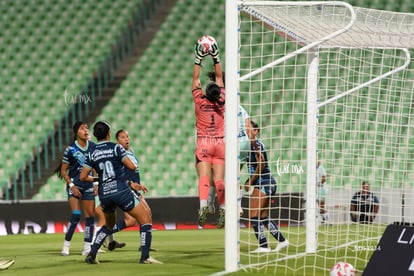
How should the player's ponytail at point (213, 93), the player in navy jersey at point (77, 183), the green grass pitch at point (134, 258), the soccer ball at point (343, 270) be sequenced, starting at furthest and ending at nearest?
1. the player in navy jersey at point (77, 183)
2. the player's ponytail at point (213, 93)
3. the green grass pitch at point (134, 258)
4. the soccer ball at point (343, 270)

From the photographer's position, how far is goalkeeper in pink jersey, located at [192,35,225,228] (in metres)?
11.0

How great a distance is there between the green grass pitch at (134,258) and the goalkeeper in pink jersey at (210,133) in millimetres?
953

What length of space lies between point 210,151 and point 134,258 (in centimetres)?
207

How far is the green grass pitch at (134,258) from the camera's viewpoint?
33.8ft

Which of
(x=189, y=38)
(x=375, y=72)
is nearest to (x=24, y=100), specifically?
(x=189, y=38)

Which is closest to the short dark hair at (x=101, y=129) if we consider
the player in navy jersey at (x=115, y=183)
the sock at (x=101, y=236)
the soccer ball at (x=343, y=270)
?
the player in navy jersey at (x=115, y=183)

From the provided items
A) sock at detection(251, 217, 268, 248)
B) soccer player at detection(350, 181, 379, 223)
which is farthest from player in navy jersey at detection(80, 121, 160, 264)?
soccer player at detection(350, 181, 379, 223)

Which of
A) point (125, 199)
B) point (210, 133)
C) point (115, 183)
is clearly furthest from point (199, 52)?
point (125, 199)

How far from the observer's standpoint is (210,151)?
11.2m

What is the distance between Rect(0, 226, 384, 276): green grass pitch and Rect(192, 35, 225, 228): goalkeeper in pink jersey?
3.13 feet

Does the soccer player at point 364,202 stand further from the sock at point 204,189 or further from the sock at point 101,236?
the sock at point 101,236

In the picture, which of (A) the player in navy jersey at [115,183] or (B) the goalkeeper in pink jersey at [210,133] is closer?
(A) the player in navy jersey at [115,183]

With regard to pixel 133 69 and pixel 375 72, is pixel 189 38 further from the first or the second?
pixel 375 72

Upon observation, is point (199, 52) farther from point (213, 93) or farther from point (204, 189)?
point (204, 189)
